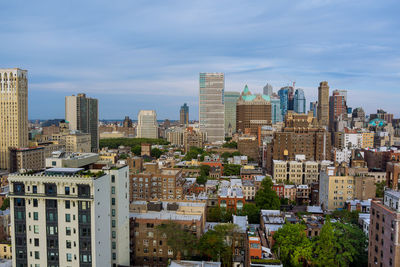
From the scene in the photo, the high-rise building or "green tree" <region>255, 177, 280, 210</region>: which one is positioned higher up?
the high-rise building

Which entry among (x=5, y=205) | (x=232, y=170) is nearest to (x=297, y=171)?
(x=232, y=170)

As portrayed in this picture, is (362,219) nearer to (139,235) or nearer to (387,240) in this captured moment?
(387,240)

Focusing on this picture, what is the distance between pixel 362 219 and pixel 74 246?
196 ft

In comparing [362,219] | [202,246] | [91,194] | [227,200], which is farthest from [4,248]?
[362,219]

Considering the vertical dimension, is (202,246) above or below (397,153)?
below

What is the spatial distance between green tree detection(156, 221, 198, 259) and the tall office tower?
139 m

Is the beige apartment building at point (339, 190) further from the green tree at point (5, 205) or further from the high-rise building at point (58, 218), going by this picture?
the green tree at point (5, 205)

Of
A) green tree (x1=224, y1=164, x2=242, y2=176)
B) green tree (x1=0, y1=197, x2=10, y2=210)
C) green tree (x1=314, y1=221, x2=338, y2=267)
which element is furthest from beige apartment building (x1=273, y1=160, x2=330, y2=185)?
green tree (x1=0, y1=197, x2=10, y2=210)

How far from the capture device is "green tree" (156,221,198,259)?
202 ft

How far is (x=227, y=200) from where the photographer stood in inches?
3964

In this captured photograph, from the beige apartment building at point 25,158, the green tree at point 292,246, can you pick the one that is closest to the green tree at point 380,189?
the green tree at point 292,246

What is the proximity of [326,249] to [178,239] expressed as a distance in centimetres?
2614

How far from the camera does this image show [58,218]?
49562 millimetres

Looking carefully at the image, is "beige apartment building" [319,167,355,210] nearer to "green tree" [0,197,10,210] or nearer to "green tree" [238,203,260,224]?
"green tree" [238,203,260,224]
